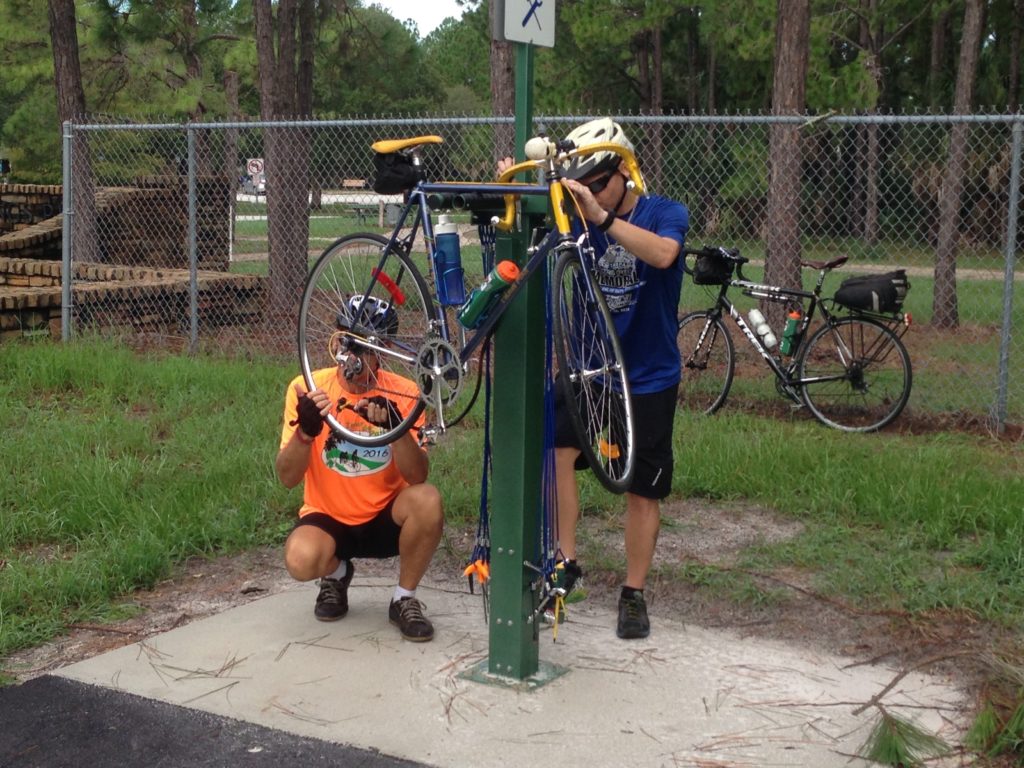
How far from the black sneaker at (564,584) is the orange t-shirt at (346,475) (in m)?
0.73

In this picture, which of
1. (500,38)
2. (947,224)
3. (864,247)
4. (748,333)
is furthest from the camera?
(864,247)

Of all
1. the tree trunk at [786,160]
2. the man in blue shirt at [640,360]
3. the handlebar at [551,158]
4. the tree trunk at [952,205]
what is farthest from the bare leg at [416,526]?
the tree trunk at [952,205]

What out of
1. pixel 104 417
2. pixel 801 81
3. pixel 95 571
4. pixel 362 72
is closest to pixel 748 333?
pixel 801 81

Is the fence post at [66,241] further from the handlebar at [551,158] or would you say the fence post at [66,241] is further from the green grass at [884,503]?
the handlebar at [551,158]

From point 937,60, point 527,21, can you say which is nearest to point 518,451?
point 527,21

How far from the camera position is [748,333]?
8.48 metres

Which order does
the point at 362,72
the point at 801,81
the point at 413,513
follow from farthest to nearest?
→ the point at 362,72 → the point at 801,81 → the point at 413,513

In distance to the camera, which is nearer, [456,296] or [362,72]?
[456,296]

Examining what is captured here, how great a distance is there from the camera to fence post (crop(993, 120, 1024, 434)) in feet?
24.4

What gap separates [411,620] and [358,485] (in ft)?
1.78

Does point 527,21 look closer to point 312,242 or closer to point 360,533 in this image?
point 360,533

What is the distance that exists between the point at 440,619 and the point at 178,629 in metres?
0.98

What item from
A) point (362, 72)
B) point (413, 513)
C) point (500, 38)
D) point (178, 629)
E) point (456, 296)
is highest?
point (362, 72)

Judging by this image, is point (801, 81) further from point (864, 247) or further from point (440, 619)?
point (440, 619)
